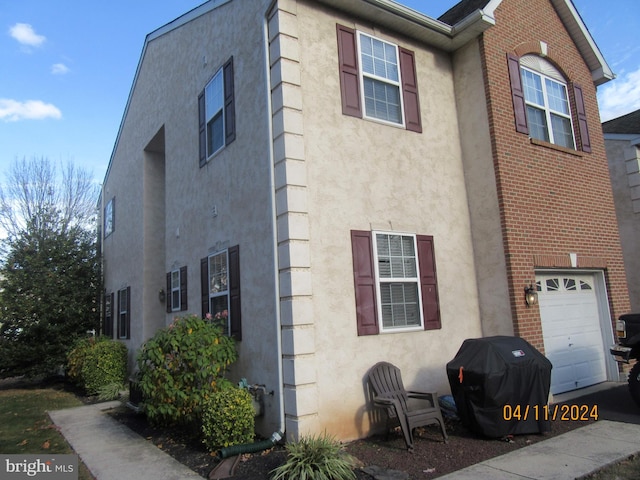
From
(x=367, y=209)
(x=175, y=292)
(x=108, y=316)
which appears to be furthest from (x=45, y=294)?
(x=367, y=209)

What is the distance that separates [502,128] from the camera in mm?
8188

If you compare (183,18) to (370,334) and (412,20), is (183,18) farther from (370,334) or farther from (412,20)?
(370,334)

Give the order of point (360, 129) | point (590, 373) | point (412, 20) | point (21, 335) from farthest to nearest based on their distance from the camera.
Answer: point (21, 335), point (590, 373), point (412, 20), point (360, 129)

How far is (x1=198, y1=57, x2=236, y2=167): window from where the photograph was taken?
824cm

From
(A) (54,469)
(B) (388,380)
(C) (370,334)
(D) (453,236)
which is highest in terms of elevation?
(D) (453,236)

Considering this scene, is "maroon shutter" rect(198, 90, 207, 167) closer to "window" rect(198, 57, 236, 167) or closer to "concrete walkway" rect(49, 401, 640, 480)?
"window" rect(198, 57, 236, 167)

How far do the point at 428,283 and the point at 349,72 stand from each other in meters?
3.54

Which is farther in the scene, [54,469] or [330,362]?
[330,362]

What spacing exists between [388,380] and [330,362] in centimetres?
92

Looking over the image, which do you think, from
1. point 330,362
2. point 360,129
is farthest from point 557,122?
point 330,362

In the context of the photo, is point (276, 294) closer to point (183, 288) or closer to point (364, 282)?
point (364, 282)

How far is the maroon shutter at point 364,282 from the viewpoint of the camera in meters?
6.62

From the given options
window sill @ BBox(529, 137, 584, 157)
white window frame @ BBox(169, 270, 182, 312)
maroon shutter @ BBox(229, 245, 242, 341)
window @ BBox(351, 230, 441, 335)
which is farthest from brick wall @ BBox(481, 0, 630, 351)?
white window frame @ BBox(169, 270, 182, 312)
